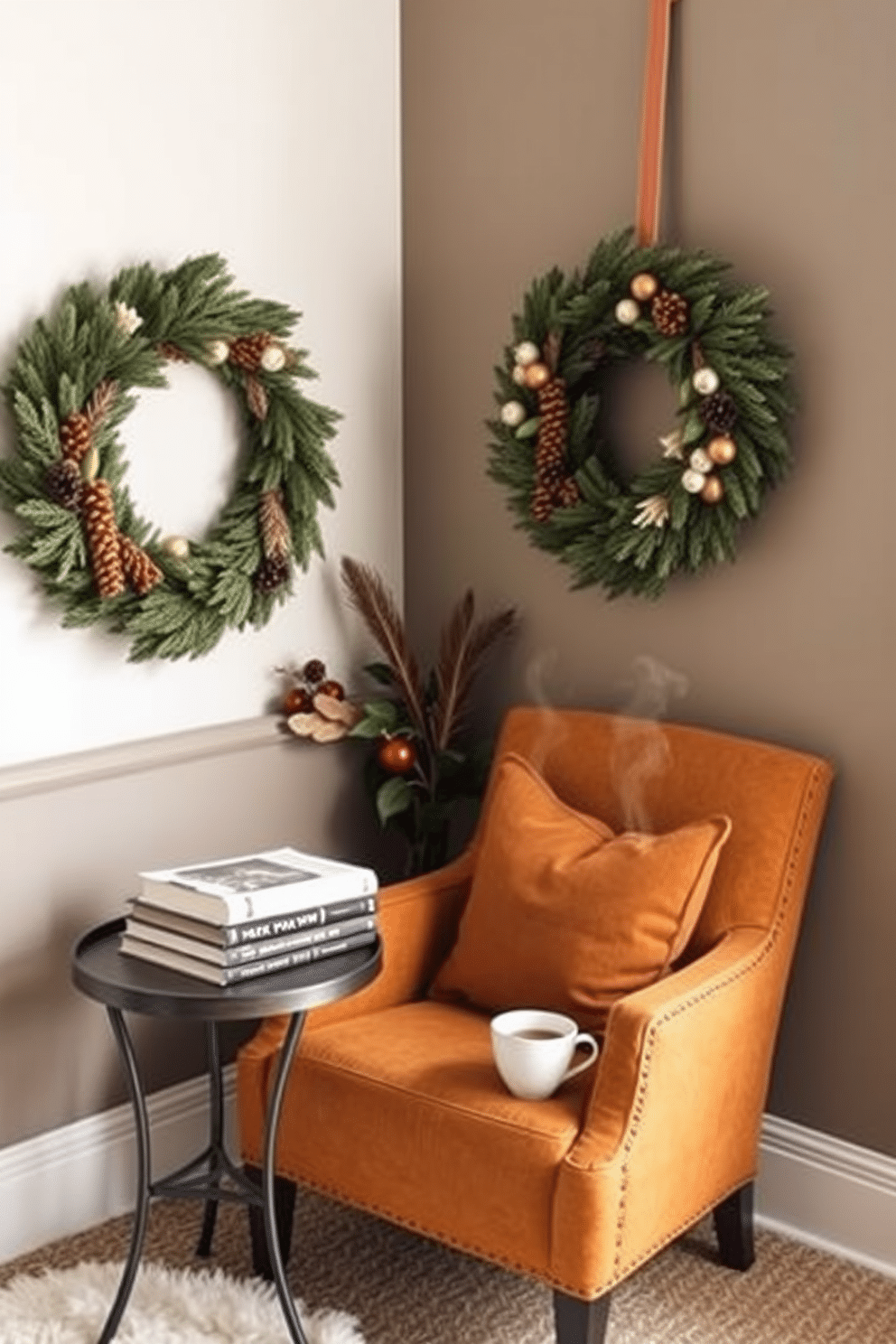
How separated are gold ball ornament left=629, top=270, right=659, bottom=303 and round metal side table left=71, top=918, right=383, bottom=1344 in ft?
3.61

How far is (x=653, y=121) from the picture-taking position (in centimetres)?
289

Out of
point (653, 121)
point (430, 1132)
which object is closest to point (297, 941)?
point (430, 1132)

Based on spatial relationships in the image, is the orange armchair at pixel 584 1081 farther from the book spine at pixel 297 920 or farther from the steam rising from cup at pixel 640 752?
the book spine at pixel 297 920

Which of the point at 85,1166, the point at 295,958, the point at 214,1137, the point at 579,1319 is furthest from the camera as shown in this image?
the point at 85,1166

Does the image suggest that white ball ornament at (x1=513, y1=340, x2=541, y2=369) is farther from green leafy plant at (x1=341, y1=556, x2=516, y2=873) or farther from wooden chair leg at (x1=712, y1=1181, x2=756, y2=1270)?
wooden chair leg at (x1=712, y1=1181, x2=756, y2=1270)

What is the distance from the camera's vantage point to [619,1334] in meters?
2.64

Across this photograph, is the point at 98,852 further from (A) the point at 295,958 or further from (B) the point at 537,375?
(B) the point at 537,375

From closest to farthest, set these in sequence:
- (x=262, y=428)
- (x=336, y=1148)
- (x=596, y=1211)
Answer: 1. (x=596, y=1211)
2. (x=336, y=1148)
3. (x=262, y=428)

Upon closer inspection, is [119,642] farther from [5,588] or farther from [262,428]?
[262,428]

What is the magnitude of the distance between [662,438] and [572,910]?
2.64ft

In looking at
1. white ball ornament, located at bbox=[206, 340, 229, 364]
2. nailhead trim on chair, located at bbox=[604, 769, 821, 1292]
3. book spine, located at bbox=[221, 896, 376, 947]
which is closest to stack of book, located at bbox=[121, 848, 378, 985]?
book spine, located at bbox=[221, 896, 376, 947]

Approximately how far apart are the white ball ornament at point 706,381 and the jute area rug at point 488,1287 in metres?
1.37

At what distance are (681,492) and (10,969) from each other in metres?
1.30

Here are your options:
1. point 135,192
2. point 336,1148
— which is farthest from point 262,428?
point 336,1148
